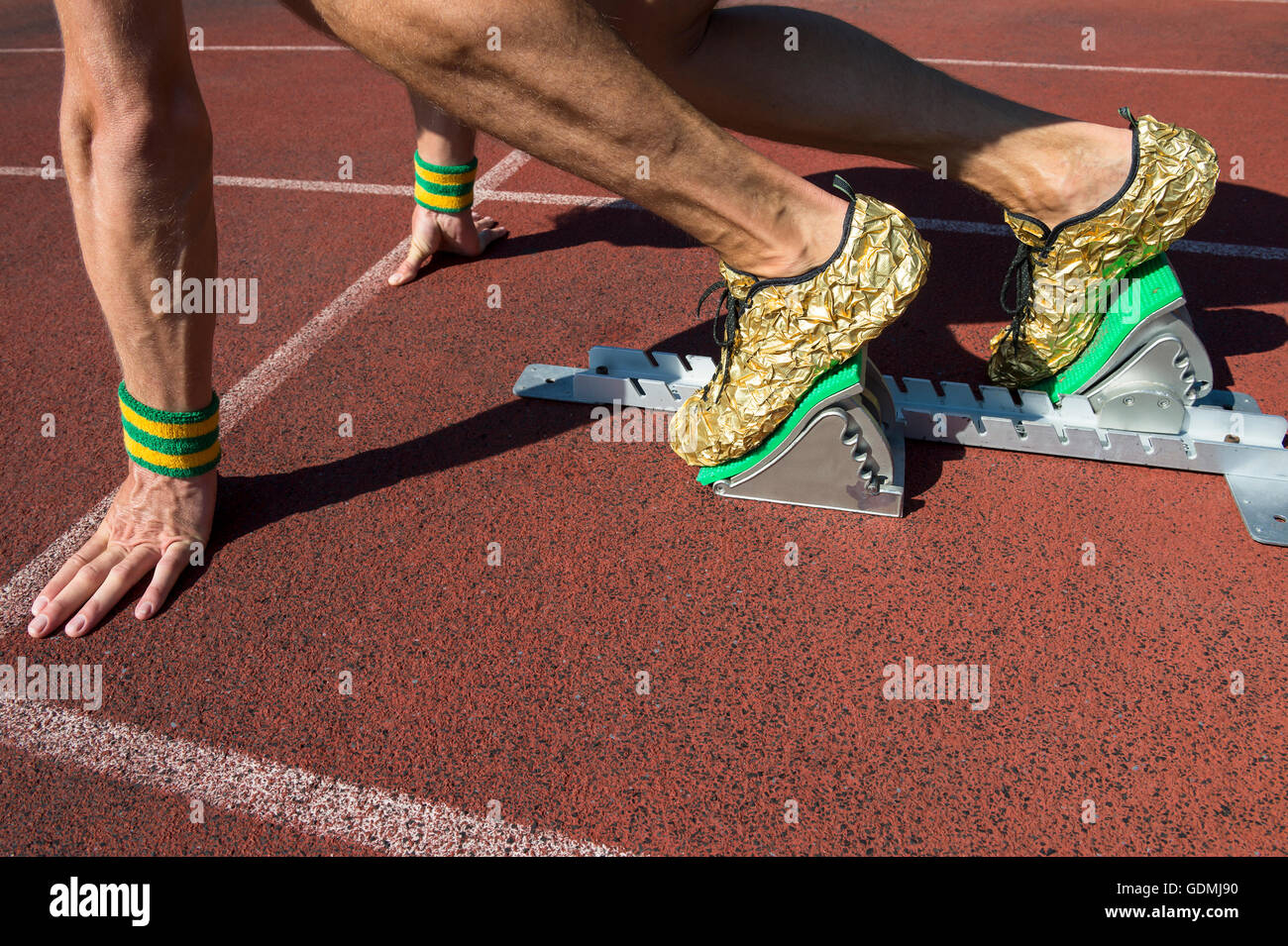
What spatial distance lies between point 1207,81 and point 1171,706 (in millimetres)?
5397

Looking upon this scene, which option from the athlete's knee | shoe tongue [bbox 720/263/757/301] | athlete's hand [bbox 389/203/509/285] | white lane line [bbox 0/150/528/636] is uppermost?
the athlete's knee

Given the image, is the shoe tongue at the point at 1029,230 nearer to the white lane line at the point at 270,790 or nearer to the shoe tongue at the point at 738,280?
the shoe tongue at the point at 738,280

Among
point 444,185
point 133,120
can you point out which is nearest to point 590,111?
point 133,120

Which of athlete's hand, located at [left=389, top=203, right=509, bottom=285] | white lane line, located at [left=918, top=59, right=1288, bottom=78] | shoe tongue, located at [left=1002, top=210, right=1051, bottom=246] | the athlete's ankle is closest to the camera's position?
the athlete's ankle

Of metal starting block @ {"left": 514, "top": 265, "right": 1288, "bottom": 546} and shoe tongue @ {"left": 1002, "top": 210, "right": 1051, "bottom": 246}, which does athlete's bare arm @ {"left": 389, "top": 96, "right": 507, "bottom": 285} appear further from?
shoe tongue @ {"left": 1002, "top": 210, "right": 1051, "bottom": 246}

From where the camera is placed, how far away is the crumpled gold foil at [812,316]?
196 cm

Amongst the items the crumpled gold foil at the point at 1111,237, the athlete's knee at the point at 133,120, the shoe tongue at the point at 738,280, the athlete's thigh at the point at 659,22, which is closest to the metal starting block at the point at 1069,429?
the crumpled gold foil at the point at 1111,237

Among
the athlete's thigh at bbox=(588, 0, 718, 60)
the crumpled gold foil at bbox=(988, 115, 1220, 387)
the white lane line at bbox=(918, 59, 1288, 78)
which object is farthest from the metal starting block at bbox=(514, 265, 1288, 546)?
the white lane line at bbox=(918, 59, 1288, 78)

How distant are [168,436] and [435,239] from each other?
5.11 feet

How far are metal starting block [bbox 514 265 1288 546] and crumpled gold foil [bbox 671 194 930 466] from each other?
9 centimetres

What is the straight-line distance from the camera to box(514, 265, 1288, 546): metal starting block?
2.22 meters

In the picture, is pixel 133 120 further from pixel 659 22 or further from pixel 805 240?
pixel 805 240

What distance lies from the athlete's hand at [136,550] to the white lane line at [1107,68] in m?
5.44

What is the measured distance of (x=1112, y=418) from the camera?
2.45m
